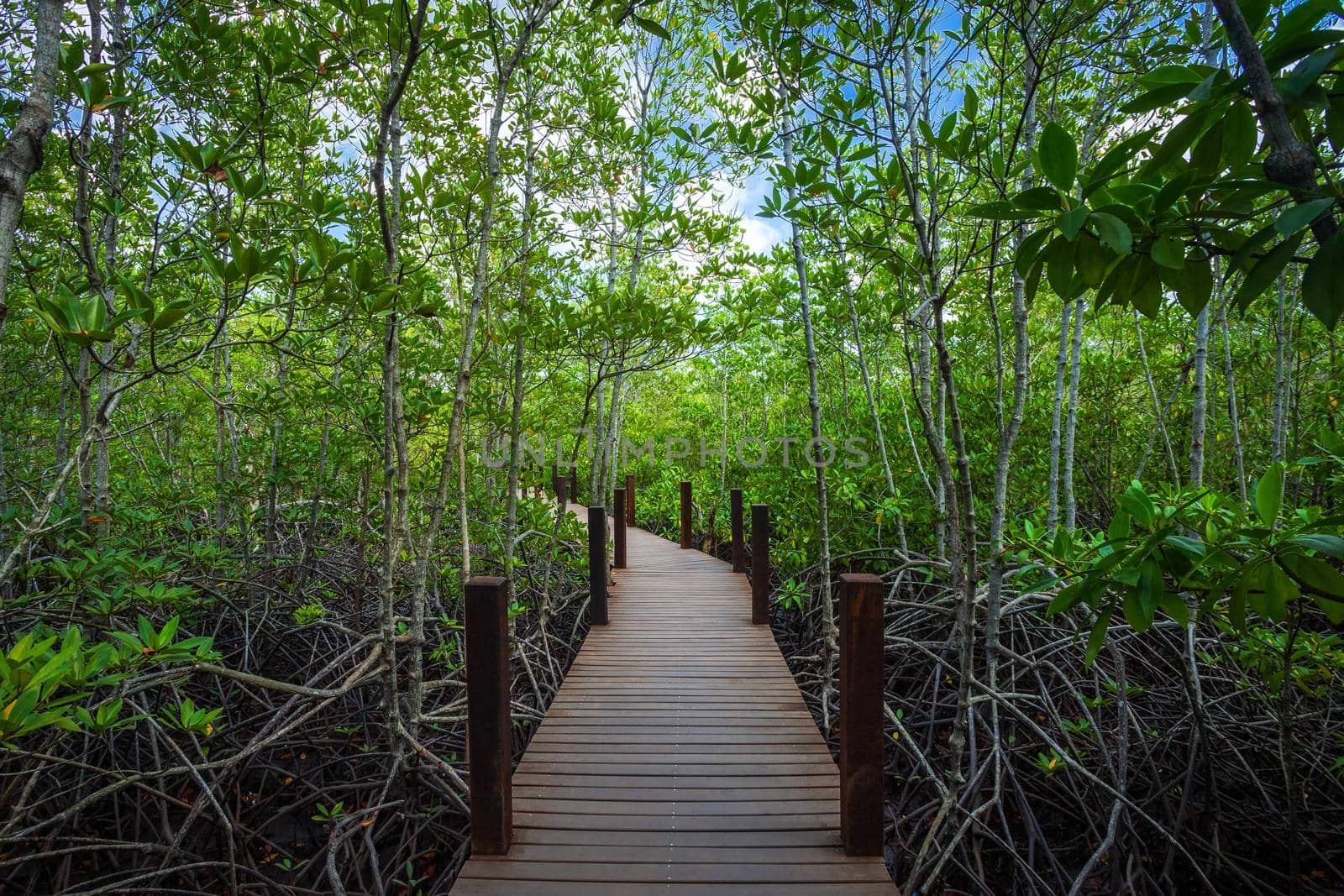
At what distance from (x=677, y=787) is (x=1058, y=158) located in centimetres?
253

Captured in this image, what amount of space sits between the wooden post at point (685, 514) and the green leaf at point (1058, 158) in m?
6.41

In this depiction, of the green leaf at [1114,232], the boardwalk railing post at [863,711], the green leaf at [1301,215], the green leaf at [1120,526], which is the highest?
the green leaf at [1114,232]

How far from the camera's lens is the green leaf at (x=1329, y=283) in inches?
26.8

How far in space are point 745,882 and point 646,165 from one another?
4345mm

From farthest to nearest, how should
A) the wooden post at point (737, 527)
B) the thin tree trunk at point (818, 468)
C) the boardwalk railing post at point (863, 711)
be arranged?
the wooden post at point (737, 527), the thin tree trunk at point (818, 468), the boardwalk railing post at point (863, 711)

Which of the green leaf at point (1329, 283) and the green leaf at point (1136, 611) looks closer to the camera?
the green leaf at point (1329, 283)

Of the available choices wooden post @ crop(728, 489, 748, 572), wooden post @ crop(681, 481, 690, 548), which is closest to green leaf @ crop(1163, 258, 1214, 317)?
wooden post @ crop(728, 489, 748, 572)

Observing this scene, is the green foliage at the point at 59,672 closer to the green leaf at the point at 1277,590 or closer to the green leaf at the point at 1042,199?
the green leaf at the point at 1042,199

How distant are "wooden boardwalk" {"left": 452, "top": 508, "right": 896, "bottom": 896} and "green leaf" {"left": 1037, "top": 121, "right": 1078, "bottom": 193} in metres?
2.08

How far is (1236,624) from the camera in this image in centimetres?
90

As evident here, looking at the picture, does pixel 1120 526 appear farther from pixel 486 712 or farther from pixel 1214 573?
pixel 486 712

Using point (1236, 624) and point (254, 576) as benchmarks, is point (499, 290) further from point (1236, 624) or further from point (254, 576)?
point (1236, 624)

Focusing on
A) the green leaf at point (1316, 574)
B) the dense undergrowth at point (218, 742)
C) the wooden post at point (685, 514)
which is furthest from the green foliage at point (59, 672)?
the wooden post at point (685, 514)

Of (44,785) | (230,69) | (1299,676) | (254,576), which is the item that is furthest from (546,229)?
(1299,676)
